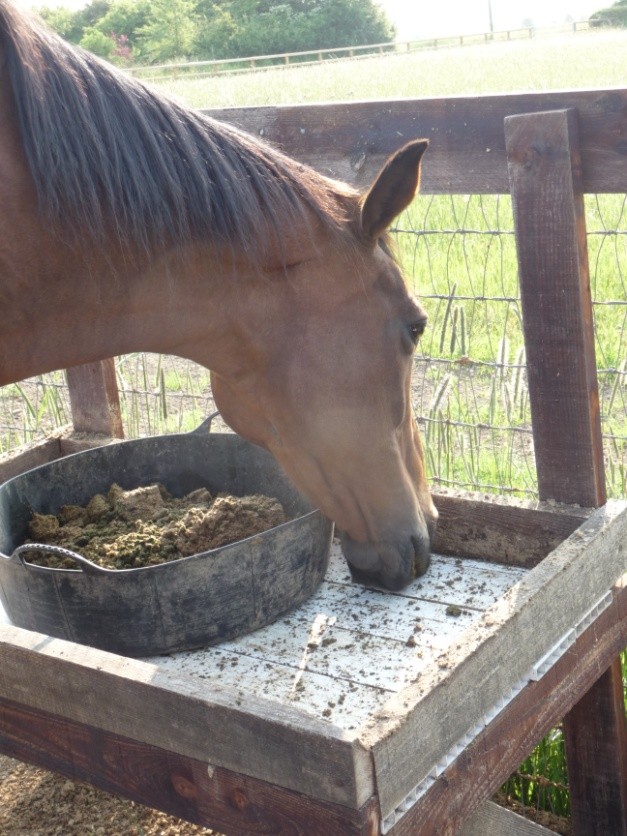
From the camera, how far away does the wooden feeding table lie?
142 cm

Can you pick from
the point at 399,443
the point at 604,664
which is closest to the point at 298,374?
the point at 399,443

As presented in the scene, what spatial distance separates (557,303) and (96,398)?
1.70 meters

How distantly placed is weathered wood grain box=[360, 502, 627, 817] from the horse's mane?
2.78 ft

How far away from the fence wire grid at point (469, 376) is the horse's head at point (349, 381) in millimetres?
199

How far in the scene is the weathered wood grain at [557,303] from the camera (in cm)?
208

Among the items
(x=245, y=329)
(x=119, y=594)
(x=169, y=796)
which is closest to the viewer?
(x=169, y=796)

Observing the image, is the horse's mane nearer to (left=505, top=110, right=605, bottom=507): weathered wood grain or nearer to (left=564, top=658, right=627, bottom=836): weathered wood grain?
(left=505, top=110, right=605, bottom=507): weathered wood grain

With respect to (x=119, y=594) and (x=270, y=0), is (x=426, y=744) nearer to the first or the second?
(x=119, y=594)

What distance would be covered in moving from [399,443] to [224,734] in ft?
2.61

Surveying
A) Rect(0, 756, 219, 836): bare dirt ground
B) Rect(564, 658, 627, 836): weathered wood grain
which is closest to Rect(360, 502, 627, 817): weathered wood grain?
Rect(564, 658, 627, 836): weathered wood grain

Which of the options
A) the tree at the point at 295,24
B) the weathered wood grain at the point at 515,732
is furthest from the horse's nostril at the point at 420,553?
the tree at the point at 295,24

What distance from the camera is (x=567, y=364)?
2.21m

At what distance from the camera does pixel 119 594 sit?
6.66 ft

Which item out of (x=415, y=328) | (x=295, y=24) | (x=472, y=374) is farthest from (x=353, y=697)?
(x=295, y=24)
